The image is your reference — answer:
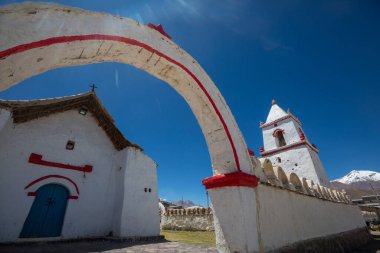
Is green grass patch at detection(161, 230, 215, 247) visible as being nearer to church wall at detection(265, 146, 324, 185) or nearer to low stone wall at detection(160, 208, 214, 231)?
low stone wall at detection(160, 208, 214, 231)

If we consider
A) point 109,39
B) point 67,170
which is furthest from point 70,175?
point 109,39

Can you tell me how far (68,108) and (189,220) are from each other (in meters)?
12.7

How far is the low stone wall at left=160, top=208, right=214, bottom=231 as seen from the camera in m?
15.8

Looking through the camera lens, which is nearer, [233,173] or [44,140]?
[233,173]

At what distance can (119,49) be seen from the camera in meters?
2.59

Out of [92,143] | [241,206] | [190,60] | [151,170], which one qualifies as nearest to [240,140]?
[241,206]

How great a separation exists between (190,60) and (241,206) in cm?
256

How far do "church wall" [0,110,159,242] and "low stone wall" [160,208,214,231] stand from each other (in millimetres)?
7957

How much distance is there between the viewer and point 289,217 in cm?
432

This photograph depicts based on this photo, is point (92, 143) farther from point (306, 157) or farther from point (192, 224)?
point (306, 157)

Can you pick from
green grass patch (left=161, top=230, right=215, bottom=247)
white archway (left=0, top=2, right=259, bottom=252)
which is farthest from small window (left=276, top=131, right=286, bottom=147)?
white archway (left=0, top=2, right=259, bottom=252)

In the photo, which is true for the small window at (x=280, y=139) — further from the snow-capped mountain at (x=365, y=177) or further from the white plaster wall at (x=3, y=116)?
the snow-capped mountain at (x=365, y=177)

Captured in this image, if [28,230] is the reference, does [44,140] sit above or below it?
above

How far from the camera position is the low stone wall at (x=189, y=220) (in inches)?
621
